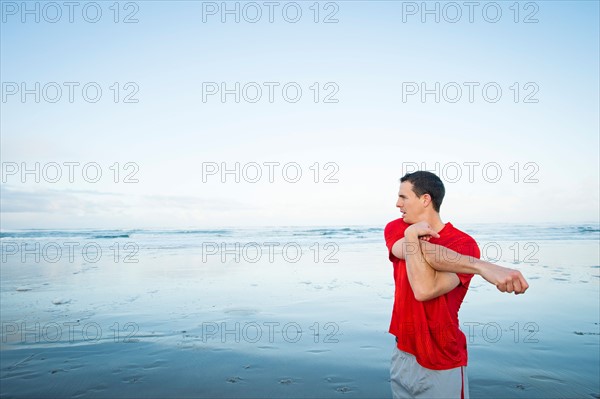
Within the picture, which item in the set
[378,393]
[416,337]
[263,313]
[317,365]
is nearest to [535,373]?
[378,393]

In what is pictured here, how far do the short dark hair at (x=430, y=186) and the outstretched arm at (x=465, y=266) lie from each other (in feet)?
1.74

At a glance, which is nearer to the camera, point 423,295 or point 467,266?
point 467,266

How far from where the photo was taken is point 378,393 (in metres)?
5.02

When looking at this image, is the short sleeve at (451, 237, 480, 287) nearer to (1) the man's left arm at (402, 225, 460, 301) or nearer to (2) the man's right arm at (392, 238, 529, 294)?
(1) the man's left arm at (402, 225, 460, 301)

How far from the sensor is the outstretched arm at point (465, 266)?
219 cm

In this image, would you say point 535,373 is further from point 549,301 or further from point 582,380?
point 549,301

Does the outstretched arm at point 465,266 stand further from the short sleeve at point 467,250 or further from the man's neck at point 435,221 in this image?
the man's neck at point 435,221

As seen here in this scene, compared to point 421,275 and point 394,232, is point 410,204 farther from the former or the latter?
point 421,275

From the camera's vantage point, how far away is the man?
2.58 m

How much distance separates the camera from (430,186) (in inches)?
118

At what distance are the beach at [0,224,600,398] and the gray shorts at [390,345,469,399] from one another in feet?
7.75

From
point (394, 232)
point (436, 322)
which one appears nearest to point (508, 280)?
point (436, 322)

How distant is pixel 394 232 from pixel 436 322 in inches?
26.6

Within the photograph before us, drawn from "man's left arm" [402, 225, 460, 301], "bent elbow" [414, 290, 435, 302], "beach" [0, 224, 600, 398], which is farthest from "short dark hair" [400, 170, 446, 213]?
"beach" [0, 224, 600, 398]
